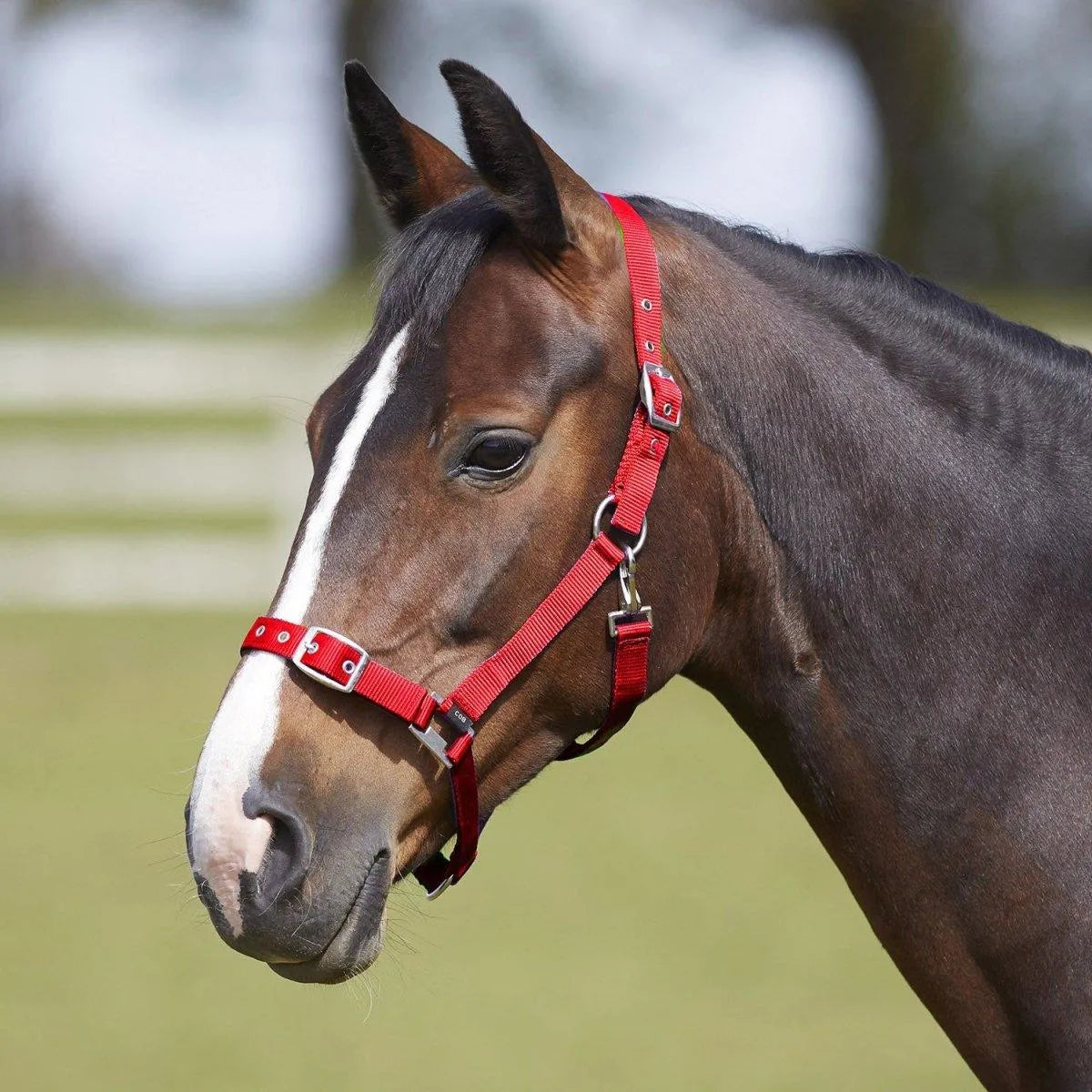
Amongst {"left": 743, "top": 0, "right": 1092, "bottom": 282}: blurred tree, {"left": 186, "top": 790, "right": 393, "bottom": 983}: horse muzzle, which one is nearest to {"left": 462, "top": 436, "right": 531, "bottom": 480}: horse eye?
{"left": 186, "top": 790, "right": 393, "bottom": 983}: horse muzzle

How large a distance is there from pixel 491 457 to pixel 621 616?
1.09 feet

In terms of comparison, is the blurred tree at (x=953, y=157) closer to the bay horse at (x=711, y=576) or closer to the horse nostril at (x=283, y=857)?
the bay horse at (x=711, y=576)

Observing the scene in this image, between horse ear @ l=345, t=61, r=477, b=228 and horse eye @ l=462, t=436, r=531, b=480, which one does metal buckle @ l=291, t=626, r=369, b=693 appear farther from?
horse ear @ l=345, t=61, r=477, b=228

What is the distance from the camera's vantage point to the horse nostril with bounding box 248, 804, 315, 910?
210 cm

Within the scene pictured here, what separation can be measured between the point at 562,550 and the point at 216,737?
597 millimetres

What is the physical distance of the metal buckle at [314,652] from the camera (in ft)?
7.12

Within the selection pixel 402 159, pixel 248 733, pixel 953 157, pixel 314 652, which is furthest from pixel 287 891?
pixel 953 157

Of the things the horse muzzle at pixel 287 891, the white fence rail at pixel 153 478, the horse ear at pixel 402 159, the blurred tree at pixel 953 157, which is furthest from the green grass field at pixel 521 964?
the blurred tree at pixel 953 157

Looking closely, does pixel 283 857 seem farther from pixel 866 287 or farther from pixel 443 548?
pixel 866 287

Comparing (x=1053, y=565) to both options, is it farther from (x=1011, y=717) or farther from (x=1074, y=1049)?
(x=1074, y=1049)

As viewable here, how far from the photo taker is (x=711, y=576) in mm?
2439

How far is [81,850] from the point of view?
6.92 m

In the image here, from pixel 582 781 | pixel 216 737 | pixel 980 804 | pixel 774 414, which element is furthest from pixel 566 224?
pixel 582 781

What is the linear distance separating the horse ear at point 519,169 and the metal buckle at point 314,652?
0.71 meters
